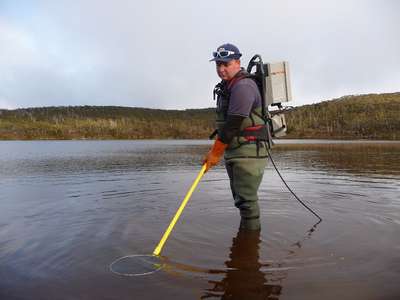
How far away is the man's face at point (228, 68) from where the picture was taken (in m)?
6.38

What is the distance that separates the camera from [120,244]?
6469mm

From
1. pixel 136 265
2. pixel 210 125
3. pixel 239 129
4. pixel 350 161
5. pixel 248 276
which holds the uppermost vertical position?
pixel 210 125

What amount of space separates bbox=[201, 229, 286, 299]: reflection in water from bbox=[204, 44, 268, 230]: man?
3.61 feet

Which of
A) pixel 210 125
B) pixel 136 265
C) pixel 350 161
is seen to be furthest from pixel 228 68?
pixel 210 125

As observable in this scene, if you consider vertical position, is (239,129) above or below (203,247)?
above

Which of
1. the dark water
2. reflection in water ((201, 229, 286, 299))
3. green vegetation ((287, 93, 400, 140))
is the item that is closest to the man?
the dark water

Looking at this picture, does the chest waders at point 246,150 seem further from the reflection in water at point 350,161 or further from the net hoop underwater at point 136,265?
the reflection in water at point 350,161

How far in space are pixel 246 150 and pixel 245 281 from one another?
242 centimetres

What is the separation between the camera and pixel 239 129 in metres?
6.28

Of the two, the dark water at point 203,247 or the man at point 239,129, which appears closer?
the dark water at point 203,247

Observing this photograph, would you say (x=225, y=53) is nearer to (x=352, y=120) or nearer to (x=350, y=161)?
(x=350, y=161)

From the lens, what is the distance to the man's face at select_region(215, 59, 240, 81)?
20.9 ft

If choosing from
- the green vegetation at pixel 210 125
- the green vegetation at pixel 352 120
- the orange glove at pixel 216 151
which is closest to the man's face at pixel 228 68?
the orange glove at pixel 216 151

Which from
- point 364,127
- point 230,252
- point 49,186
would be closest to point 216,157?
point 230,252
